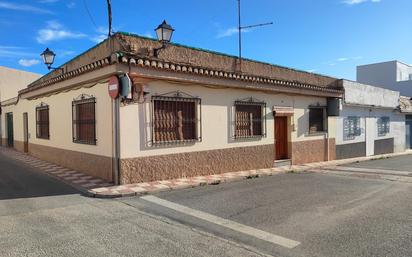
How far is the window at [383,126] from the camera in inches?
824

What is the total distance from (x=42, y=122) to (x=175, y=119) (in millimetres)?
7722

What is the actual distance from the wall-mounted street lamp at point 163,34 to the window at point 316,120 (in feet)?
27.8

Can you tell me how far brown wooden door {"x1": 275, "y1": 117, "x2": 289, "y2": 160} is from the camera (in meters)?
13.5

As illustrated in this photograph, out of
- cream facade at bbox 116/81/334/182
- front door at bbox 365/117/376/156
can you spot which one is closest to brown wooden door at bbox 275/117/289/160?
cream facade at bbox 116/81/334/182

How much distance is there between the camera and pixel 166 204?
6766mm

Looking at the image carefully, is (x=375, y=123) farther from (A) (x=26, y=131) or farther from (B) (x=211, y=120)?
(A) (x=26, y=131)

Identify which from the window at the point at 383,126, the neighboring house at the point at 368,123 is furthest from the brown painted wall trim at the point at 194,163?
the window at the point at 383,126

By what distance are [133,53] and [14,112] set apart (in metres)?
14.4

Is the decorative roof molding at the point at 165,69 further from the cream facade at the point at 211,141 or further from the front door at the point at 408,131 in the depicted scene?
the front door at the point at 408,131

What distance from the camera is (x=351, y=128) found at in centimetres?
1778

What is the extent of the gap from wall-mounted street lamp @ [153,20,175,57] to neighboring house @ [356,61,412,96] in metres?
34.0

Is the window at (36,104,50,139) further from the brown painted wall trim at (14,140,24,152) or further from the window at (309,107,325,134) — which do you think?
the window at (309,107,325,134)

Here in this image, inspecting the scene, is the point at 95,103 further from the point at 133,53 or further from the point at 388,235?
the point at 388,235

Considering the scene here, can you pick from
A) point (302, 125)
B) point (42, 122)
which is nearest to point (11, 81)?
point (42, 122)
